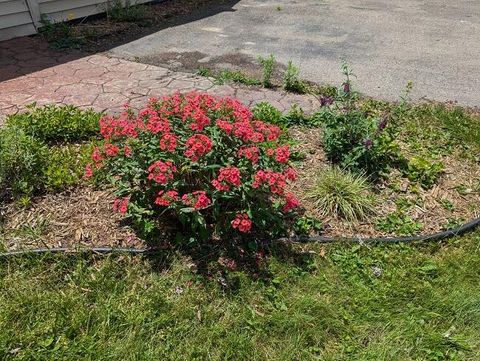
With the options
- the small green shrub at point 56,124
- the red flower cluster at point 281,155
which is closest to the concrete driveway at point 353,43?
the small green shrub at point 56,124

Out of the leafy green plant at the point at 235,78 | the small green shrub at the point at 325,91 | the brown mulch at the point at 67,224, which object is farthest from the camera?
the leafy green plant at the point at 235,78

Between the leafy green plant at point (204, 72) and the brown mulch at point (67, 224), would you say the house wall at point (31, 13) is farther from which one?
the brown mulch at point (67, 224)

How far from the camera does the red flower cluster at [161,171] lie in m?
2.46

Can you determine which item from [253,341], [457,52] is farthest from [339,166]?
[457,52]

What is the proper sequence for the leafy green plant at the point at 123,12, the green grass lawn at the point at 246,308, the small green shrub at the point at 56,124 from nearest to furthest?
the green grass lawn at the point at 246,308, the small green shrub at the point at 56,124, the leafy green plant at the point at 123,12

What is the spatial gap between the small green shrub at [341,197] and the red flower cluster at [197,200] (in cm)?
102

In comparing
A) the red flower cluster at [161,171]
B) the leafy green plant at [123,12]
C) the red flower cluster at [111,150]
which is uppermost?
the leafy green plant at [123,12]

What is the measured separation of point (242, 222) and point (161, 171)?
1.78ft

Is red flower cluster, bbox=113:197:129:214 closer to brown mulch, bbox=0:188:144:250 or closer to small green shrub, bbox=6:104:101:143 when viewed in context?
brown mulch, bbox=0:188:144:250

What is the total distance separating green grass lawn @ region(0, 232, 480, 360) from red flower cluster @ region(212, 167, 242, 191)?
0.57 metres

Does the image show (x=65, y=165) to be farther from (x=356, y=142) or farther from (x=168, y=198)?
(x=356, y=142)

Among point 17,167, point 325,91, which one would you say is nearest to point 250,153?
point 17,167

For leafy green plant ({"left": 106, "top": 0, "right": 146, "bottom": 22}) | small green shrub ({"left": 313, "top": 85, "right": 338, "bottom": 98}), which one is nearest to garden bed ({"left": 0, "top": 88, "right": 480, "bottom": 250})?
small green shrub ({"left": 313, "top": 85, "right": 338, "bottom": 98})

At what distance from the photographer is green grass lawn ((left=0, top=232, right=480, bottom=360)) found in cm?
229
